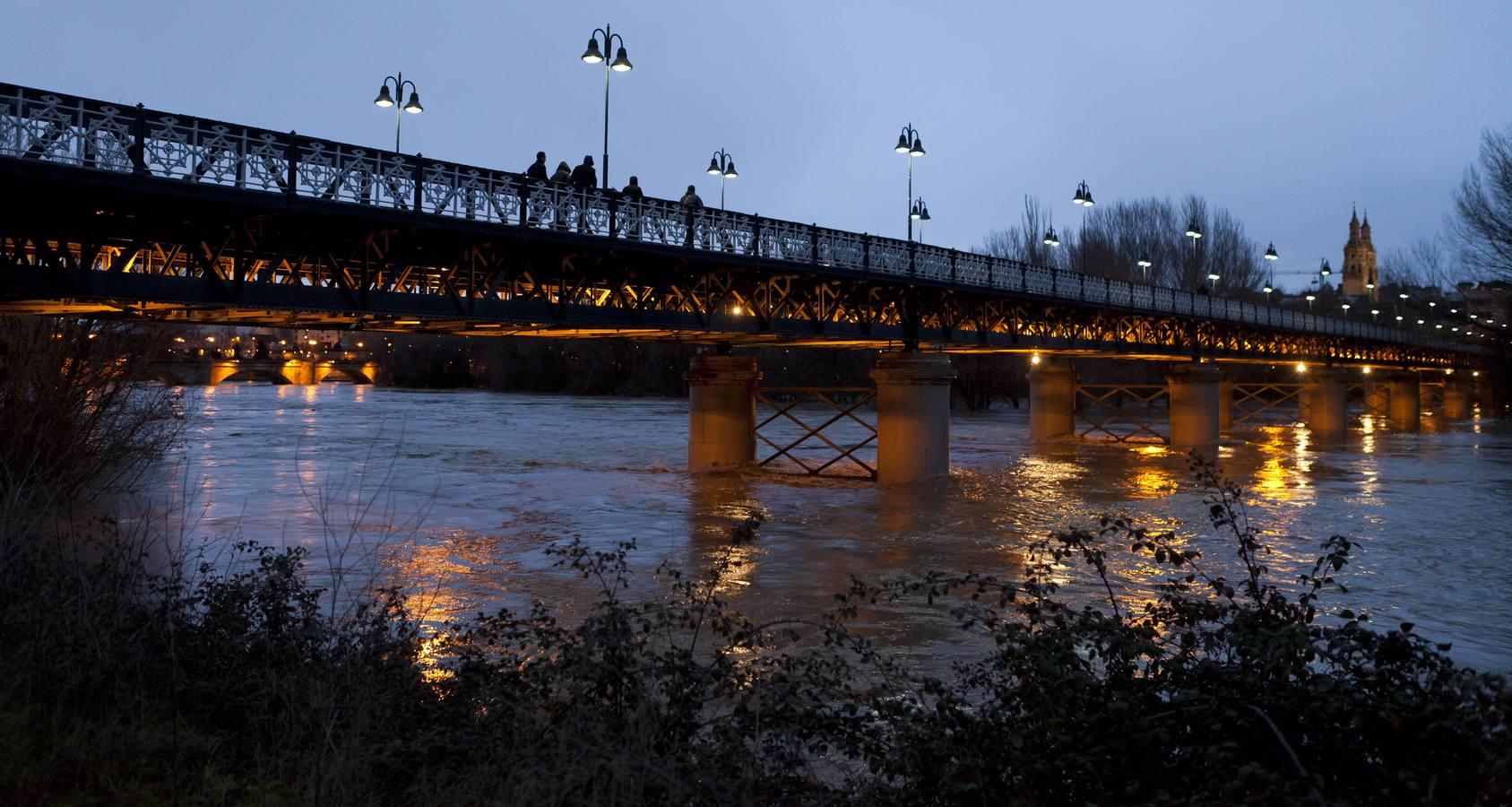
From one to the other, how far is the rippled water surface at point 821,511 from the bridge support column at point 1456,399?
47.7 metres

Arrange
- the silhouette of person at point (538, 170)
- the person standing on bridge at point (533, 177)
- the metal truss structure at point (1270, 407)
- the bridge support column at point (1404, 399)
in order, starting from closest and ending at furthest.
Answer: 1. the person standing on bridge at point (533, 177)
2. the silhouette of person at point (538, 170)
3. the bridge support column at point (1404, 399)
4. the metal truss structure at point (1270, 407)

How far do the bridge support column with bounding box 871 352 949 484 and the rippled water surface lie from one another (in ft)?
3.99

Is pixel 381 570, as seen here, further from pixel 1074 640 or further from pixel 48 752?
pixel 1074 640

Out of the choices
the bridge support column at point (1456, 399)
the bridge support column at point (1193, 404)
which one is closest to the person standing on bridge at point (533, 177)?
the bridge support column at point (1193, 404)

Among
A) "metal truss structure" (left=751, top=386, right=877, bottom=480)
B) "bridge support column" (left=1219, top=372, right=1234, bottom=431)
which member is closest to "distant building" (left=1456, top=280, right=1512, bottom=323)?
"bridge support column" (left=1219, top=372, right=1234, bottom=431)

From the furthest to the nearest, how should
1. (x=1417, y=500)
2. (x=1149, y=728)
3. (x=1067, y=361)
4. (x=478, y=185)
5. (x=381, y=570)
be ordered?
(x=1067, y=361), (x=1417, y=500), (x=478, y=185), (x=381, y=570), (x=1149, y=728)

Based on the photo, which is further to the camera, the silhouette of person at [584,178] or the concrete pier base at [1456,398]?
the concrete pier base at [1456,398]

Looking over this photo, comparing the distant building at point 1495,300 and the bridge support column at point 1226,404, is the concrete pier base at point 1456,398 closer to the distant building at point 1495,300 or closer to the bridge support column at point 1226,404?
the bridge support column at point 1226,404

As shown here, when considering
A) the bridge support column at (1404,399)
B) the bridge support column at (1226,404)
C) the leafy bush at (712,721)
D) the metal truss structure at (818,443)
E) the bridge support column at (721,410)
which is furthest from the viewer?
the bridge support column at (1404,399)

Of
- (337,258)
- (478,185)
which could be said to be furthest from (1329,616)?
(337,258)

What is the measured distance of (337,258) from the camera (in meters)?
21.5

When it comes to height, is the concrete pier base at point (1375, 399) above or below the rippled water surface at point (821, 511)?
above

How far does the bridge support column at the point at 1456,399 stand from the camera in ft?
327

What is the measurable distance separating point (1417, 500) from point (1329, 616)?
2005 centimetres
